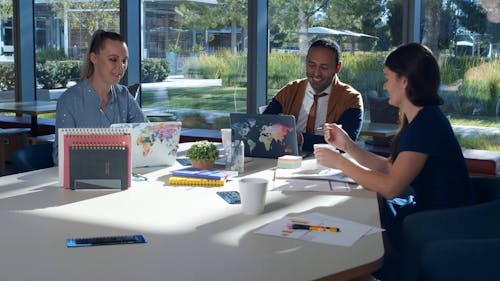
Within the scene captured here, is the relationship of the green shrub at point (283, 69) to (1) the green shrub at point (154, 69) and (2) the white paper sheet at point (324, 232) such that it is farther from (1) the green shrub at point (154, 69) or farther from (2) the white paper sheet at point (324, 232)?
(2) the white paper sheet at point (324, 232)

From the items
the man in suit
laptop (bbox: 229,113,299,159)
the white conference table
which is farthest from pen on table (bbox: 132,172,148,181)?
the man in suit

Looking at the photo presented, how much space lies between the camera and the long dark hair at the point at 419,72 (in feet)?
8.95

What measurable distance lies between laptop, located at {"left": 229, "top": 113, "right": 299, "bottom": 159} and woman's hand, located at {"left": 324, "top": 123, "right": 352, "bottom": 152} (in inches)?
7.7

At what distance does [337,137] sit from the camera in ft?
10.2

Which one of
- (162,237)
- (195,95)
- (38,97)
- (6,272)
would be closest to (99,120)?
(162,237)

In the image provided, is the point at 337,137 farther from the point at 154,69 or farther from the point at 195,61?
the point at 154,69

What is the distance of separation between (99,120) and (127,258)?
6.02 feet

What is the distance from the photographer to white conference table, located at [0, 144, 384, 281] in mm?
1736

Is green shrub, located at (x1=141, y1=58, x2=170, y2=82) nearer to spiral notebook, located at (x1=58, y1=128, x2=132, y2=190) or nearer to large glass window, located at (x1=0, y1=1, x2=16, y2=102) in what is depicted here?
large glass window, located at (x1=0, y1=1, x2=16, y2=102)

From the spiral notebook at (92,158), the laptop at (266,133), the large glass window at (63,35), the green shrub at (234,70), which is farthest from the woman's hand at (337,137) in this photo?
the large glass window at (63,35)

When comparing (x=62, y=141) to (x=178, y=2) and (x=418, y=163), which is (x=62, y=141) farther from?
(x=178, y=2)

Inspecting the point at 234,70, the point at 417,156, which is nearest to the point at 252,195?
the point at 417,156

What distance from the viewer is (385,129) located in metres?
4.98

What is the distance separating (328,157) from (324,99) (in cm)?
121
